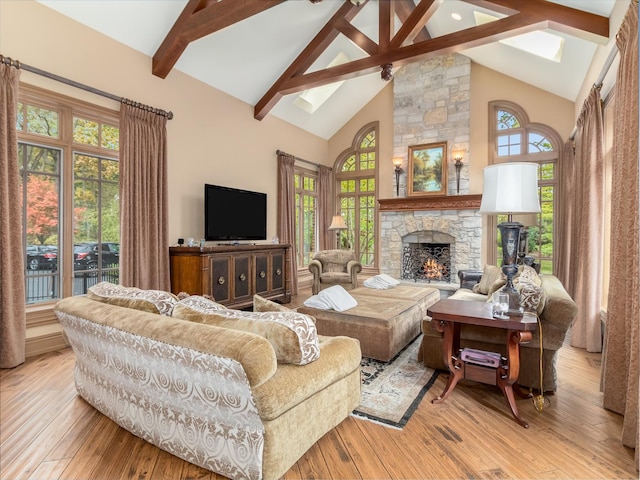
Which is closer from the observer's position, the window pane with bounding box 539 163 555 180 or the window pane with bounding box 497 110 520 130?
the window pane with bounding box 539 163 555 180

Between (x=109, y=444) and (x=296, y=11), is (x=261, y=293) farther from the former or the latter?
(x=296, y=11)

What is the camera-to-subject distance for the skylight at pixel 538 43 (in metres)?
4.83

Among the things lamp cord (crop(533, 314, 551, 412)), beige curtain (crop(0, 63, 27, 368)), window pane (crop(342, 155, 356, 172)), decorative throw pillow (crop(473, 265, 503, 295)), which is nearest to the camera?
lamp cord (crop(533, 314, 551, 412))

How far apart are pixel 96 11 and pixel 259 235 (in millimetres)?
3502

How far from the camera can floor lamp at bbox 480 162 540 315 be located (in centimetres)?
239

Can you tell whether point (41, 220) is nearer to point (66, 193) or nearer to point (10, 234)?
point (66, 193)

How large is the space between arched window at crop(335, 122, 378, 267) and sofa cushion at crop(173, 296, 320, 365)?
6222 mm

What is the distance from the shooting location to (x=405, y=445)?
1993mm

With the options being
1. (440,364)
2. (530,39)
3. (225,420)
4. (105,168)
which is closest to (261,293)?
(105,168)

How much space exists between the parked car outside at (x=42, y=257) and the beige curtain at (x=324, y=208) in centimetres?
506

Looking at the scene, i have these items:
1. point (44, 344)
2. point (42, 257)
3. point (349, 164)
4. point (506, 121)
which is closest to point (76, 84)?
point (42, 257)

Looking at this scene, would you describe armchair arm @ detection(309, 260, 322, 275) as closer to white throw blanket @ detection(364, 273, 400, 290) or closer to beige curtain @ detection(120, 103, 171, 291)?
white throw blanket @ detection(364, 273, 400, 290)

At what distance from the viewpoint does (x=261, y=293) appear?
5.54m

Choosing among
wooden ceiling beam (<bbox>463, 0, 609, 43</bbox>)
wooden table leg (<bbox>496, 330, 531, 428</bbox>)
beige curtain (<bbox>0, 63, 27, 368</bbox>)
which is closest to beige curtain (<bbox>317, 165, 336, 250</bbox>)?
wooden ceiling beam (<bbox>463, 0, 609, 43</bbox>)
